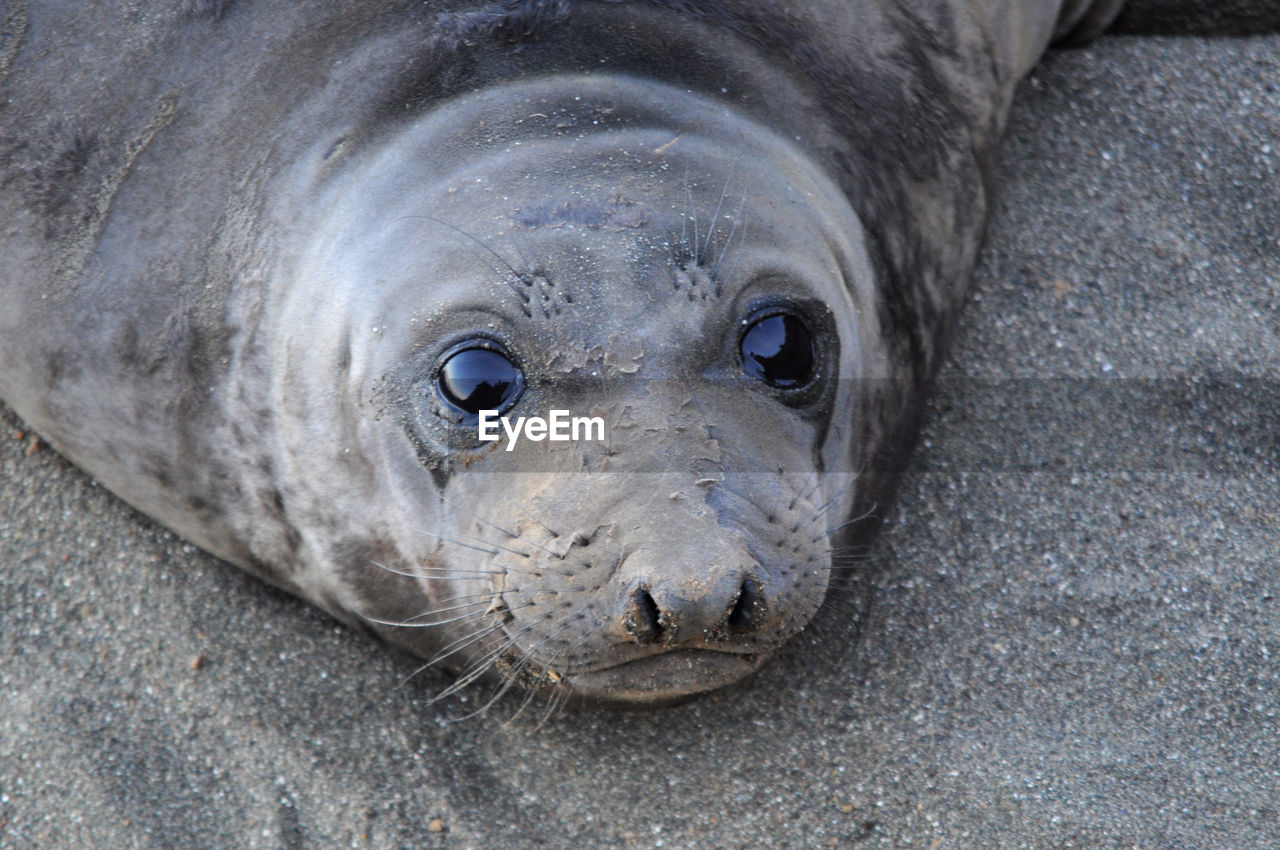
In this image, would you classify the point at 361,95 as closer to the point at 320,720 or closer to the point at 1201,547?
the point at 320,720

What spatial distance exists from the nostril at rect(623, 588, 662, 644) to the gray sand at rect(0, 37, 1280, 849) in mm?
690

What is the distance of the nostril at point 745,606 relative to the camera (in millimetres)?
2193

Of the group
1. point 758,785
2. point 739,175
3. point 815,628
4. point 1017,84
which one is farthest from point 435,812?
point 1017,84

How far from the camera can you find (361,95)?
9.16ft

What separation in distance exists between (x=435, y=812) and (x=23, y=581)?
115 centimetres

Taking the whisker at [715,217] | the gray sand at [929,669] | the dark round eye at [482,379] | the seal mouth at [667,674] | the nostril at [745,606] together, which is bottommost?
the gray sand at [929,669]

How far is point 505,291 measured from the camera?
2.43 metres

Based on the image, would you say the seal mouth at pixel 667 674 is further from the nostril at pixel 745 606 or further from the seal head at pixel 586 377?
the nostril at pixel 745 606

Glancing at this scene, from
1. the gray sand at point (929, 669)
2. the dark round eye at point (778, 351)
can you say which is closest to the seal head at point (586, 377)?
the dark round eye at point (778, 351)

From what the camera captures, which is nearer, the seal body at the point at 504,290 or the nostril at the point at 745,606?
the nostril at the point at 745,606

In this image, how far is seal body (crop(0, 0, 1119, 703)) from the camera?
238 cm
